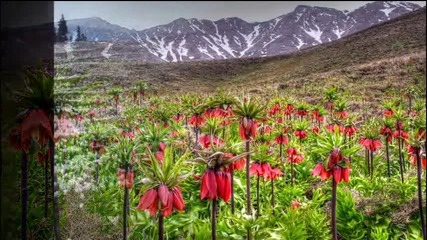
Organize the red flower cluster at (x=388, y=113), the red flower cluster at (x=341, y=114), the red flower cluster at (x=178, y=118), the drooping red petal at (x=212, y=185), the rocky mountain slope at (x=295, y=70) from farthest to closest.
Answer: the red flower cluster at (x=178, y=118) < the red flower cluster at (x=341, y=114) < the rocky mountain slope at (x=295, y=70) < the red flower cluster at (x=388, y=113) < the drooping red petal at (x=212, y=185)

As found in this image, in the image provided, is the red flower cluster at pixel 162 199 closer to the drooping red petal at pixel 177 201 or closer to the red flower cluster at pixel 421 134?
the drooping red petal at pixel 177 201

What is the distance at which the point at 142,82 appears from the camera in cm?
630

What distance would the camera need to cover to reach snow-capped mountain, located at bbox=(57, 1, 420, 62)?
3645 millimetres

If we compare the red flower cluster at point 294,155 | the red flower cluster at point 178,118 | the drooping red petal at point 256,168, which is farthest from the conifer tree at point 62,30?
the red flower cluster at point 294,155

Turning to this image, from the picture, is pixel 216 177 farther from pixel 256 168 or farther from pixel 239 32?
pixel 239 32

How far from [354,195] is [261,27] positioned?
2022mm

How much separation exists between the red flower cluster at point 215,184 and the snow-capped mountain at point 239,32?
6.95ft

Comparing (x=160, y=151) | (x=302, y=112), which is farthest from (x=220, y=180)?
(x=302, y=112)

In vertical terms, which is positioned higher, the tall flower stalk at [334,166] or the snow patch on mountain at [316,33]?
the snow patch on mountain at [316,33]

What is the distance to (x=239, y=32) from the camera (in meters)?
3.58

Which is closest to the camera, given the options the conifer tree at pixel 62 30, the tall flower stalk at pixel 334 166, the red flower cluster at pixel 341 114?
the tall flower stalk at pixel 334 166

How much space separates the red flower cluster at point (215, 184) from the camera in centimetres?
169

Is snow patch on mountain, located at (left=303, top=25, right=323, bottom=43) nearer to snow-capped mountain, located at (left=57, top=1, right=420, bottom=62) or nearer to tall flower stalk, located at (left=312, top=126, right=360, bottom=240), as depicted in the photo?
snow-capped mountain, located at (left=57, top=1, right=420, bottom=62)

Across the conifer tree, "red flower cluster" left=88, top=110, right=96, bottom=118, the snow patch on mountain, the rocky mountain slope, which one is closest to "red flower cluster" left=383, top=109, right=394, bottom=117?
the rocky mountain slope
